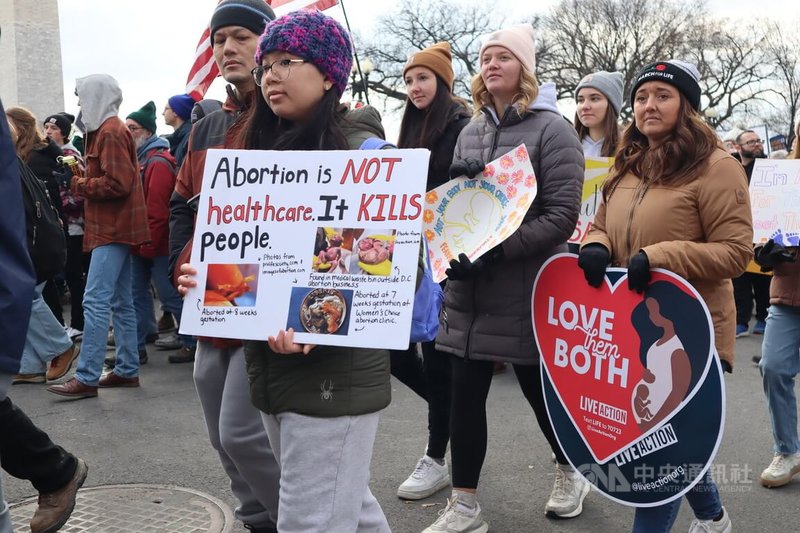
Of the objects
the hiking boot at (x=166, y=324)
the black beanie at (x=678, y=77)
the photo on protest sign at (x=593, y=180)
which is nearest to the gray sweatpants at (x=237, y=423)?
the black beanie at (x=678, y=77)

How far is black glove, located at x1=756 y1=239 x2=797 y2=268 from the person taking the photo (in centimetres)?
425

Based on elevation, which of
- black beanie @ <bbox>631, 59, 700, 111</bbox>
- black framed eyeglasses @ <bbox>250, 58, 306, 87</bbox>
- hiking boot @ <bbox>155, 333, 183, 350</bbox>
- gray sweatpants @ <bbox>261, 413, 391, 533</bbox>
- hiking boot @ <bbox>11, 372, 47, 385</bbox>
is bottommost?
hiking boot @ <bbox>155, 333, 183, 350</bbox>

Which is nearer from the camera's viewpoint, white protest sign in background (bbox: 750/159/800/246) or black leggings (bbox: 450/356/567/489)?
black leggings (bbox: 450/356/567/489)

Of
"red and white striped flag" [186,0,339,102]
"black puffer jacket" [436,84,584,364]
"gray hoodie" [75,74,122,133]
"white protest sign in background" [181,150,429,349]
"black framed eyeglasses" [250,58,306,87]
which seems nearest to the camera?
"white protest sign in background" [181,150,429,349]

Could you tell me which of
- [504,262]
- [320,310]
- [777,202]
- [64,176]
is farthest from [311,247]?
[64,176]

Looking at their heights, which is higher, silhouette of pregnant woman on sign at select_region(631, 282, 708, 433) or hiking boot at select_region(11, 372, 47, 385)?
silhouette of pregnant woman on sign at select_region(631, 282, 708, 433)

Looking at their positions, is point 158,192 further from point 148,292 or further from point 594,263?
point 594,263

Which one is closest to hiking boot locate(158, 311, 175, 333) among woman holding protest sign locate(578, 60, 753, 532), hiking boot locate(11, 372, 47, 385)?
hiking boot locate(11, 372, 47, 385)

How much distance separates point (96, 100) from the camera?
607cm

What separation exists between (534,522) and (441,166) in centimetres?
186

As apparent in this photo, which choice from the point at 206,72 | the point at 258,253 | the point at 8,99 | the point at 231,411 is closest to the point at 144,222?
the point at 206,72

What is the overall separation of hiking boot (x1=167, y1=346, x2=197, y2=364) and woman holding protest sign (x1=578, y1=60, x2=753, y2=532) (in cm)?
493

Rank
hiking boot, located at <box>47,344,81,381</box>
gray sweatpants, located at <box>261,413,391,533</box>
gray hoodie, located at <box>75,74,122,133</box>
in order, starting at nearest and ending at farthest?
gray sweatpants, located at <box>261,413,391,533</box>
gray hoodie, located at <box>75,74,122,133</box>
hiking boot, located at <box>47,344,81,381</box>

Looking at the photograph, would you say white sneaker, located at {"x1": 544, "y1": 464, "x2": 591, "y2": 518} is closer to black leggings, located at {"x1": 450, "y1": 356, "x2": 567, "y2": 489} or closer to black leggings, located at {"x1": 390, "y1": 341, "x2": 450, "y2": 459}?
black leggings, located at {"x1": 450, "y1": 356, "x2": 567, "y2": 489}
